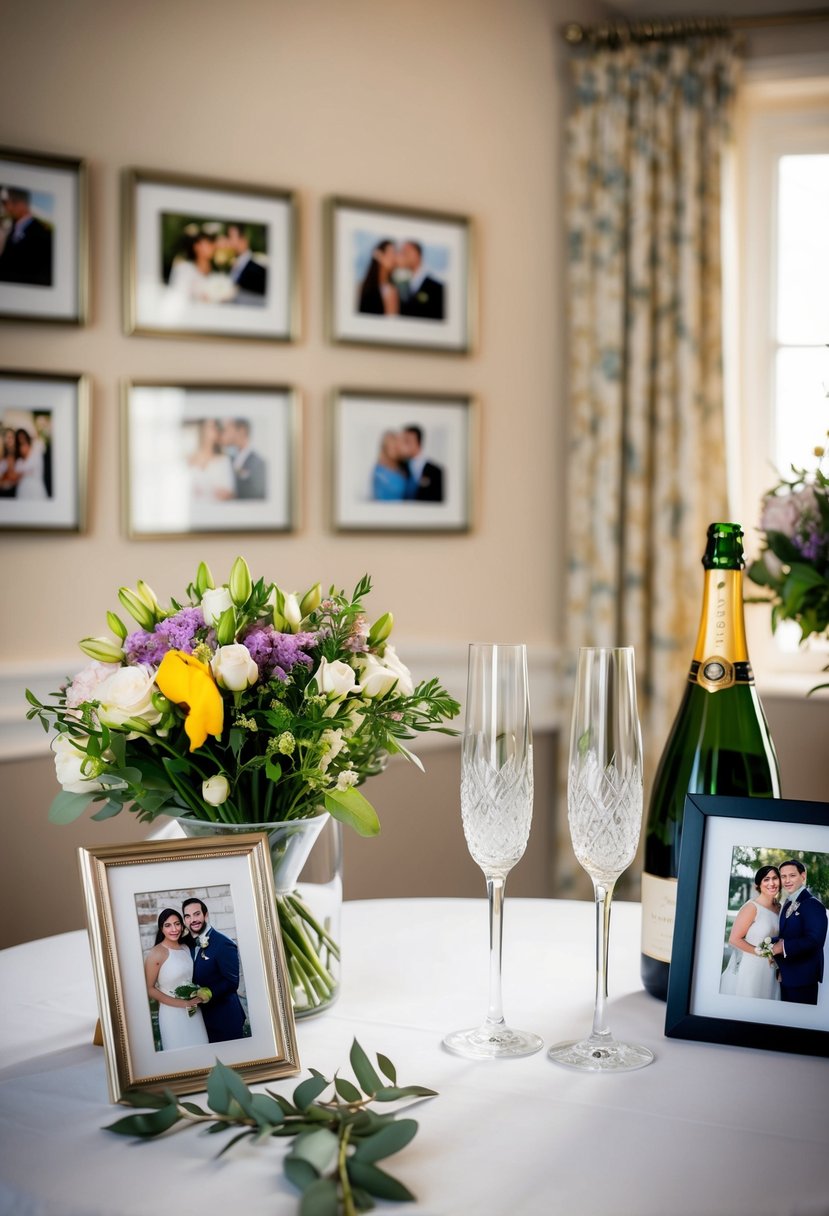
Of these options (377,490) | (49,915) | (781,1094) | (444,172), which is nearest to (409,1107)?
(781,1094)

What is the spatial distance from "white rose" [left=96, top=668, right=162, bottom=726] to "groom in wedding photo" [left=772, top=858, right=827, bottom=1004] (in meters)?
0.63

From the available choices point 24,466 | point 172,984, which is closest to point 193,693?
point 172,984

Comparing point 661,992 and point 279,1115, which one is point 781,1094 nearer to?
point 661,992

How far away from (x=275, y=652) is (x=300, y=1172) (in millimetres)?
488

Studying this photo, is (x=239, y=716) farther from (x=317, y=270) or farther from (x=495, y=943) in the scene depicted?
(x=317, y=270)

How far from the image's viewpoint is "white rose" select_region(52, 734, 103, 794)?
116cm

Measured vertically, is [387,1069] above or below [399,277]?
below

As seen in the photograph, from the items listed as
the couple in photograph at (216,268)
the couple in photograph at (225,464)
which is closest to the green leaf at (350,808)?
the couple in photograph at (225,464)

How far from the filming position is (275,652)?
1.18 m

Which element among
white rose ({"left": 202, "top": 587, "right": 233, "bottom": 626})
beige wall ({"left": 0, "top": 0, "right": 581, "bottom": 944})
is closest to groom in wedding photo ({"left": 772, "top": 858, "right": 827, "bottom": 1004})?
white rose ({"left": 202, "top": 587, "right": 233, "bottom": 626})

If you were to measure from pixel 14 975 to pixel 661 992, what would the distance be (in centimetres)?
72

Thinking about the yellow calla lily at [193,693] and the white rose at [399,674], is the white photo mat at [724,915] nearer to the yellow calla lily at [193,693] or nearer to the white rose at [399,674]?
the white rose at [399,674]

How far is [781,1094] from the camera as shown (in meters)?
1.05

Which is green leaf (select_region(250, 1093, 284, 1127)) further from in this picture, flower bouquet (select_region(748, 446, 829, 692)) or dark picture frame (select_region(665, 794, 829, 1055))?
flower bouquet (select_region(748, 446, 829, 692))
